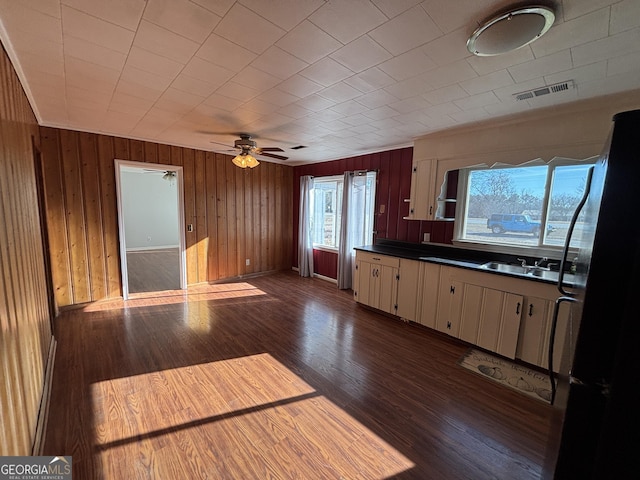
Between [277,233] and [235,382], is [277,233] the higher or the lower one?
the higher one

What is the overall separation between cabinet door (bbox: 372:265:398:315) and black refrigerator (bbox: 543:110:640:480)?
2850 mm

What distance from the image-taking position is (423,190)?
3.54 m

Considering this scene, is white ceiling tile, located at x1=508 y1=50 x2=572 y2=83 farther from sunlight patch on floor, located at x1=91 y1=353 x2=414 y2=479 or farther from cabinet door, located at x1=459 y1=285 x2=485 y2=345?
sunlight patch on floor, located at x1=91 y1=353 x2=414 y2=479

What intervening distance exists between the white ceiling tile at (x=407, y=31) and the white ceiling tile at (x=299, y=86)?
2.25 ft

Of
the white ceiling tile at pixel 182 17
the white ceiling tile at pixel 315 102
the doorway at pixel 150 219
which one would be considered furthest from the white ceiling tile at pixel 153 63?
A: the doorway at pixel 150 219

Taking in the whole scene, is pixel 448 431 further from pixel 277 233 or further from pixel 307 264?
pixel 277 233

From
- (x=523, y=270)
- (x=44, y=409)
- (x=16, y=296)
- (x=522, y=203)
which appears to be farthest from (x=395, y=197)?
(x=44, y=409)

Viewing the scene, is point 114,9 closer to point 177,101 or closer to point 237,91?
point 237,91

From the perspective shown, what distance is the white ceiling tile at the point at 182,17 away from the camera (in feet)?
4.35

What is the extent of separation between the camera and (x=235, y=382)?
2.29 m

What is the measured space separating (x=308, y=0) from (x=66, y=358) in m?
3.51

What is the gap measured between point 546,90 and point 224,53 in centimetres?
244

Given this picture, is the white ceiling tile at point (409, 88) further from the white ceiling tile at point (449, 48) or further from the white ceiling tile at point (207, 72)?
the white ceiling tile at point (207, 72)

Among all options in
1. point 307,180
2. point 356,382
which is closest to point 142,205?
point 307,180
